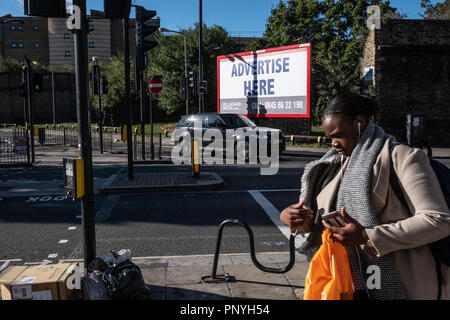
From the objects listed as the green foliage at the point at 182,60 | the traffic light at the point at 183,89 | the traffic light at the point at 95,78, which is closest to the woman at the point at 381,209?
the traffic light at the point at 183,89

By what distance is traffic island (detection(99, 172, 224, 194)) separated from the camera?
10.8 metres

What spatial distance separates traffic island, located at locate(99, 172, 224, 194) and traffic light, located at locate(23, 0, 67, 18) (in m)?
6.51

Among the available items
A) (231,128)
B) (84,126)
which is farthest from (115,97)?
(84,126)

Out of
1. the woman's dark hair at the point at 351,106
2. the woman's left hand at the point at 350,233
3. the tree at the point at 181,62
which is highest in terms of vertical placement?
the tree at the point at 181,62

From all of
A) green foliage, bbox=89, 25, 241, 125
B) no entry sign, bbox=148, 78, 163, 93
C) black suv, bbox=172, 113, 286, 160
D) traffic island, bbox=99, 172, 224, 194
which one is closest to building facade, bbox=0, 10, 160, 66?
green foliage, bbox=89, 25, 241, 125

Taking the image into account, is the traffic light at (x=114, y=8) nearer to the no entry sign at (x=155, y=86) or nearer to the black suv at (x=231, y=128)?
the no entry sign at (x=155, y=86)

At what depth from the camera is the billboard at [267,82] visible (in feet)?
72.6

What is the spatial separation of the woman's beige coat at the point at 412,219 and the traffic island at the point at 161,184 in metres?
8.96

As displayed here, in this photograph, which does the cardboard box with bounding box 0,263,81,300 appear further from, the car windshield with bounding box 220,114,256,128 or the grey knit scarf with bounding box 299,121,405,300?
the car windshield with bounding box 220,114,256,128

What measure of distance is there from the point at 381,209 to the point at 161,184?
9.38 metres

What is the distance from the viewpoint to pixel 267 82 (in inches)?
935

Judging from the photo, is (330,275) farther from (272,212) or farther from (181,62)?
(181,62)

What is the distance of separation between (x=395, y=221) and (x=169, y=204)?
24.7 feet
